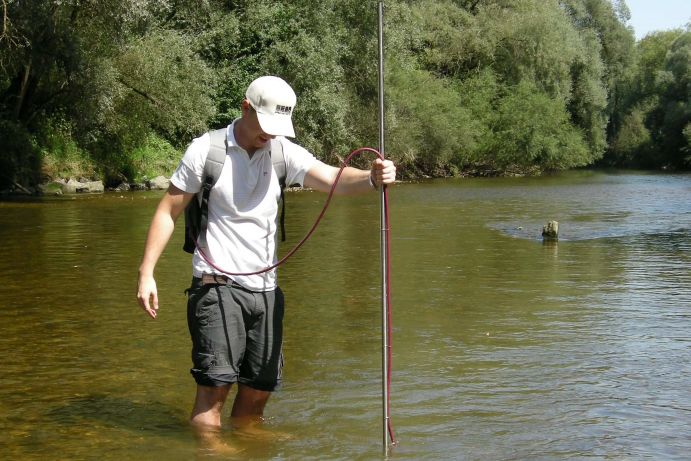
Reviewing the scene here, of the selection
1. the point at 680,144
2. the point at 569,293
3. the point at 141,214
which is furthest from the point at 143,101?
the point at 680,144

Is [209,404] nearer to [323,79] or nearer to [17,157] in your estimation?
[17,157]

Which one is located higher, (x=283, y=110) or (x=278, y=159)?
(x=283, y=110)

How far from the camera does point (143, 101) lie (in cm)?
3509

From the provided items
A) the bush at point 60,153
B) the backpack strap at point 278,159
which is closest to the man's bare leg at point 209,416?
the backpack strap at point 278,159

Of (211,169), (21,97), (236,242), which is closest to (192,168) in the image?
(211,169)

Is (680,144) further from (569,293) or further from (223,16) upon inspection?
(569,293)

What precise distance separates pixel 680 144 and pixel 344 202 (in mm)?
48355

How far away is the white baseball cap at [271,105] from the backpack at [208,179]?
0.27 meters

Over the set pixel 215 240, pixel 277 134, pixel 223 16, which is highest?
pixel 223 16

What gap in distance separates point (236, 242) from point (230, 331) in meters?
0.49

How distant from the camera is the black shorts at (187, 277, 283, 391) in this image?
16.7ft

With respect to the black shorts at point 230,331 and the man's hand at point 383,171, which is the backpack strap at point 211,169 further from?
the man's hand at point 383,171

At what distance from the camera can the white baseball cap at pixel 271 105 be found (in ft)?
16.1

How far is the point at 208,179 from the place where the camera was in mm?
5008
